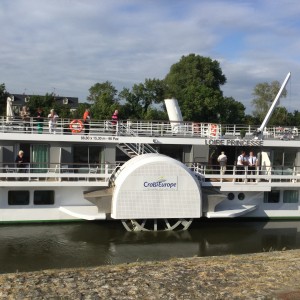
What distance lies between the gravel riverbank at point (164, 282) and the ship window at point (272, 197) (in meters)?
9.67

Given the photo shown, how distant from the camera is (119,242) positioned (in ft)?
54.5

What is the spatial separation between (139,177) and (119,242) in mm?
2639

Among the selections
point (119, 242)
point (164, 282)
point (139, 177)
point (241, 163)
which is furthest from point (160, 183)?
point (164, 282)

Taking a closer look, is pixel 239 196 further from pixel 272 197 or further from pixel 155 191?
pixel 155 191

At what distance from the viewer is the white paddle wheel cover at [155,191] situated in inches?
663

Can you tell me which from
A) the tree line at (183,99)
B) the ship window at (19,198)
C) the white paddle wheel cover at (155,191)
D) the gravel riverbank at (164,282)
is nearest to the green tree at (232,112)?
the tree line at (183,99)

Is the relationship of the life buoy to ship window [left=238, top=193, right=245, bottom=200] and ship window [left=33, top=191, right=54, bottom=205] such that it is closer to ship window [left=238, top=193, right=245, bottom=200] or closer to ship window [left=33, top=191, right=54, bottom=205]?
ship window [left=238, top=193, right=245, bottom=200]

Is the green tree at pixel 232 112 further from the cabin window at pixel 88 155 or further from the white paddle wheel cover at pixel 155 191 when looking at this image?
the white paddle wheel cover at pixel 155 191

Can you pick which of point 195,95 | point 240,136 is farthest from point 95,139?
point 195,95

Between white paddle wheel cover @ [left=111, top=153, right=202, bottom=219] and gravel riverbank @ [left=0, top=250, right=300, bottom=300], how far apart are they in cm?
627

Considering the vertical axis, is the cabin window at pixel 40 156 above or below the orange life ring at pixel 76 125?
below

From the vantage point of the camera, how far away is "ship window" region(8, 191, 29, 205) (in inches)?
706

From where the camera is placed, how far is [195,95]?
176ft

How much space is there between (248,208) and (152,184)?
4924mm
